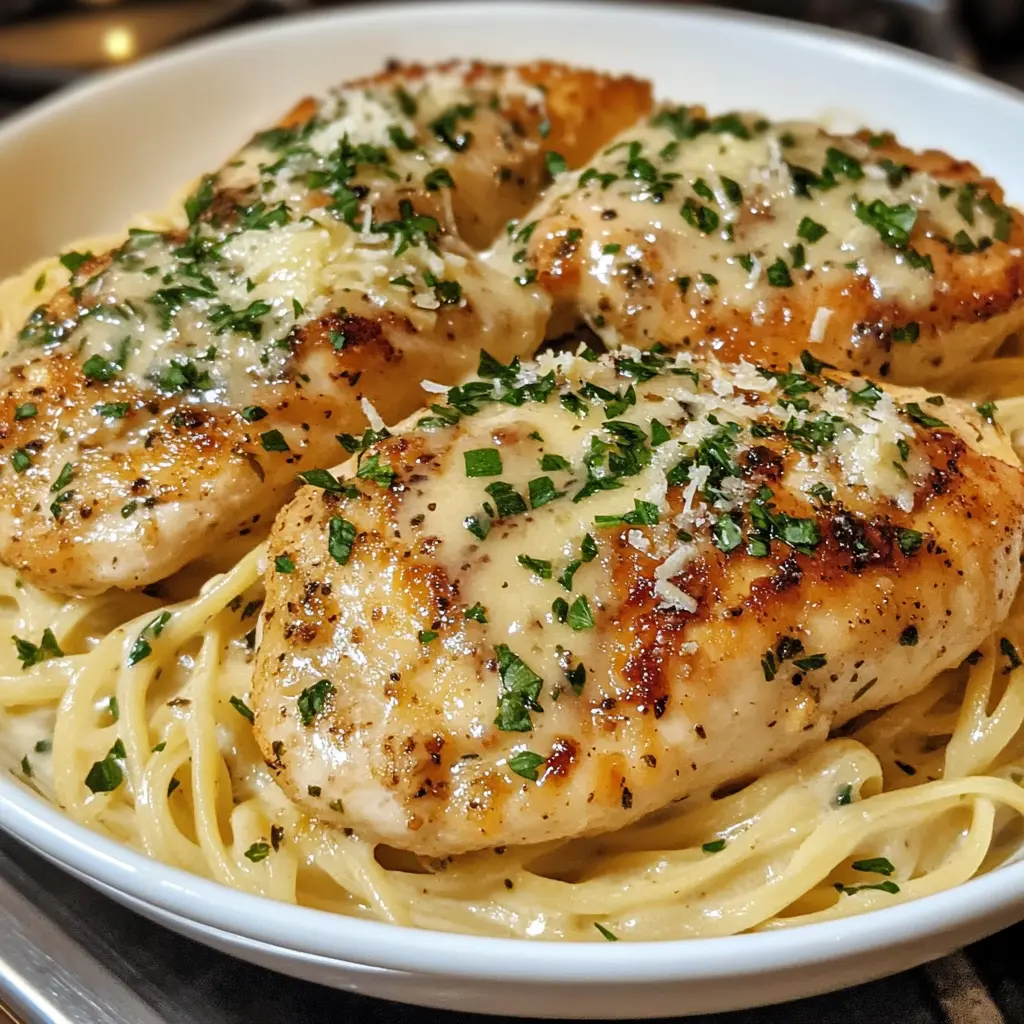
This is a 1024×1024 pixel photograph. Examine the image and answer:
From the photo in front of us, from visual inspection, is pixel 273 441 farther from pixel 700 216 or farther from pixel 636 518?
pixel 700 216

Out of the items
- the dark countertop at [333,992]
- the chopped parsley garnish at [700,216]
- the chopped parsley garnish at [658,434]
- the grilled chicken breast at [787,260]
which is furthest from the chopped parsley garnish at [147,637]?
the chopped parsley garnish at [700,216]

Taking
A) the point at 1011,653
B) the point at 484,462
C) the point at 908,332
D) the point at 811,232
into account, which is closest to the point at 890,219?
the point at 811,232

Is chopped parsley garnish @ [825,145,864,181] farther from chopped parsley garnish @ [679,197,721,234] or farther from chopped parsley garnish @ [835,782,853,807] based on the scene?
chopped parsley garnish @ [835,782,853,807]

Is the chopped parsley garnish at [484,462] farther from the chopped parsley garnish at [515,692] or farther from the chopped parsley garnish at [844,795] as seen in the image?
the chopped parsley garnish at [844,795]

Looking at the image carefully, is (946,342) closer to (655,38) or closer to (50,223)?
(655,38)

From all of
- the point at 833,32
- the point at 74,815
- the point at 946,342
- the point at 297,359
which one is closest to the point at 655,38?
the point at 833,32

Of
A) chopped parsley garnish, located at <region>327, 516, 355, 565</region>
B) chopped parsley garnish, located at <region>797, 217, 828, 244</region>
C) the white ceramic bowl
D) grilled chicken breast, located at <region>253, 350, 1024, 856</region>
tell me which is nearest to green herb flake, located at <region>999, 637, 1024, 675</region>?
grilled chicken breast, located at <region>253, 350, 1024, 856</region>
